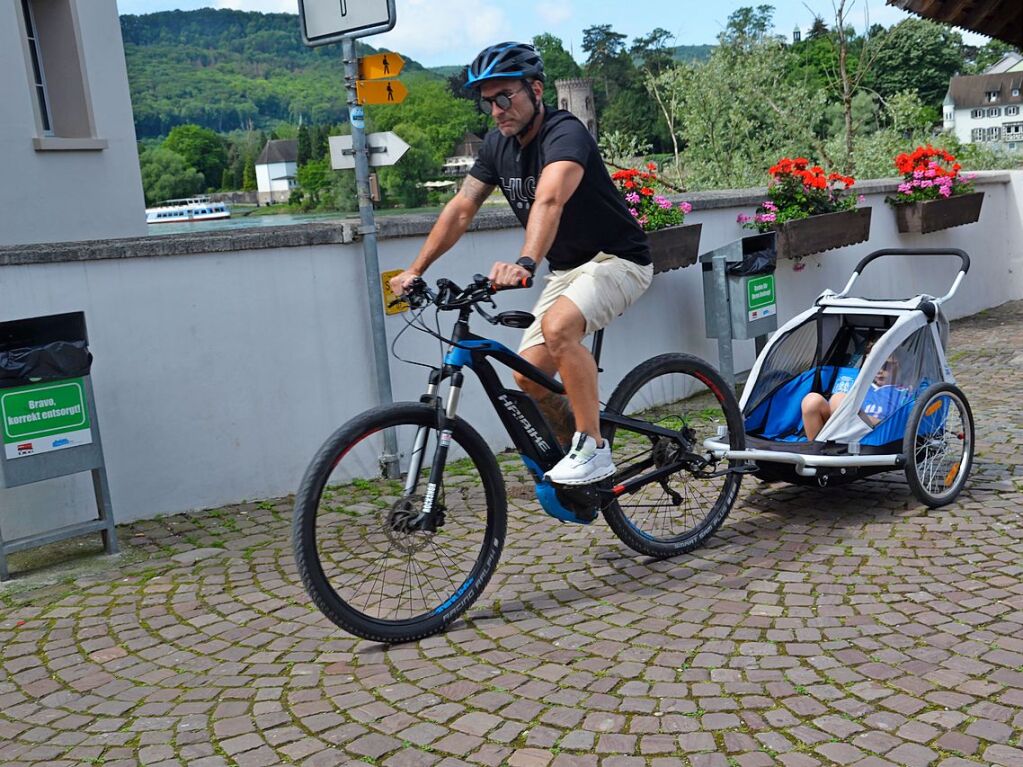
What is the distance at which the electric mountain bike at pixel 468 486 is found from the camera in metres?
4.03

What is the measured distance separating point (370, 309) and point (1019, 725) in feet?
13.8

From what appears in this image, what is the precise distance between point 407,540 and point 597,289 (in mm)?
1236

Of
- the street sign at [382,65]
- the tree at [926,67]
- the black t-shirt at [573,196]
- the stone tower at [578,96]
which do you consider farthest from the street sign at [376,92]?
the tree at [926,67]

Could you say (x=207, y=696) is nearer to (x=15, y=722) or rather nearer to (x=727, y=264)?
(x=15, y=722)

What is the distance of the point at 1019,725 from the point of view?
10.5 ft

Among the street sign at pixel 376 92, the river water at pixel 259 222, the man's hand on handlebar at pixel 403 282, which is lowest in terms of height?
the man's hand on handlebar at pixel 403 282

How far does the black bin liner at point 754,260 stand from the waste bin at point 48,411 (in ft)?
13.8

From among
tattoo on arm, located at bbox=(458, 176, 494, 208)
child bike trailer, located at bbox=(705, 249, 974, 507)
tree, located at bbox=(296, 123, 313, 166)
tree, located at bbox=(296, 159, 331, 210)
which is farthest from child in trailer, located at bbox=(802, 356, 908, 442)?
tree, located at bbox=(296, 123, 313, 166)

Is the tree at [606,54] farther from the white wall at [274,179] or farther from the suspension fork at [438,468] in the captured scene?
the suspension fork at [438,468]

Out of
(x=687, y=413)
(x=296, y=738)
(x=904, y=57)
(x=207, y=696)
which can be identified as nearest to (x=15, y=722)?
(x=207, y=696)

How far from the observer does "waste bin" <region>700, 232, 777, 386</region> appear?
751 cm

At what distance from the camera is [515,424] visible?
14.5 feet

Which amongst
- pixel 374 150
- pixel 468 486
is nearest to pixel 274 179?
pixel 374 150

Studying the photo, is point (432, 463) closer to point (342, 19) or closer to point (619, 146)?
point (342, 19)
